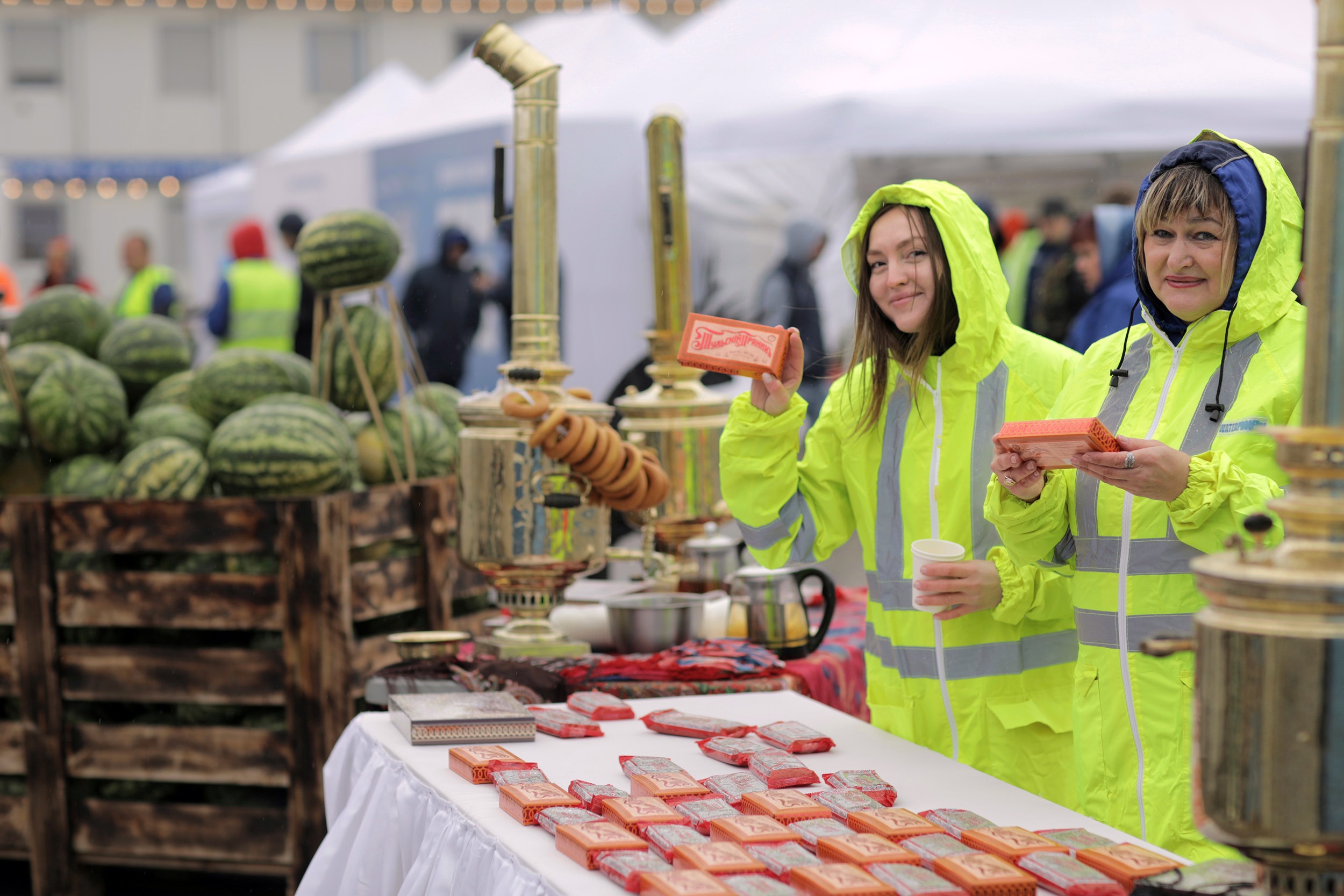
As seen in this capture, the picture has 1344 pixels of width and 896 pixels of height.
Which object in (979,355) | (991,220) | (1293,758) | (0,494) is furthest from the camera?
(991,220)

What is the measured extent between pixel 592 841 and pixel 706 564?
2340 mm

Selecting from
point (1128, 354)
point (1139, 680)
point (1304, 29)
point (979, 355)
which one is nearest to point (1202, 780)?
point (1139, 680)

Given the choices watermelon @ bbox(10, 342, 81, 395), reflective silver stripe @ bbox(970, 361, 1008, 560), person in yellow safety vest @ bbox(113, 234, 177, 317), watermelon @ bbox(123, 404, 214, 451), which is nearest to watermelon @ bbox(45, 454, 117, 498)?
watermelon @ bbox(123, 404, 214, 451)

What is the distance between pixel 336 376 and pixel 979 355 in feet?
7.49

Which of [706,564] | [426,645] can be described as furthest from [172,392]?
[706,564]

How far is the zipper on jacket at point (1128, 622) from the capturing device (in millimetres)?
2359

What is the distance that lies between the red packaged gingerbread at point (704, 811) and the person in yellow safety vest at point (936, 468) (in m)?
0.90

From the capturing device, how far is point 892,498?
2.87 metres

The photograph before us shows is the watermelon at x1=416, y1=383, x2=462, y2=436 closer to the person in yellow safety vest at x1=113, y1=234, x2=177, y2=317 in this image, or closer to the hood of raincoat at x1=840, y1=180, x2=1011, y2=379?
the hood of raincoat at x1=840, y1=180, x2=1011, y2=379

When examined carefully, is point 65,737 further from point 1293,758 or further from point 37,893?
point 1293,758

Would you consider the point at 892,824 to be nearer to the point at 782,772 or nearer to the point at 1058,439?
the point at 782,772

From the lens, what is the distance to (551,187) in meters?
3.55

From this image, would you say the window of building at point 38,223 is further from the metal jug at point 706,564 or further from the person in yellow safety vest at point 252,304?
the metal jug at point 706,564

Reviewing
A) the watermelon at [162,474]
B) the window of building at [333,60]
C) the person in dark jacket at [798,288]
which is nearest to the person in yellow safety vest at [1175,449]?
the watermelon at [162,474]
